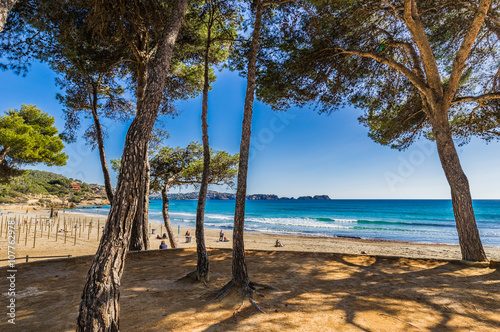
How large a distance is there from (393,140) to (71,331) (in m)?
9.75

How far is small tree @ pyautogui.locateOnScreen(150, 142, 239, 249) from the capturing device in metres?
10.2

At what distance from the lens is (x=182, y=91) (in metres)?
8.02

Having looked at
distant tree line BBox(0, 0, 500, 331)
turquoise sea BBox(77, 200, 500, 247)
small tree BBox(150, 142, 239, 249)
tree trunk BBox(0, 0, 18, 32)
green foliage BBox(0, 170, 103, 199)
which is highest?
distant tree line BBox(0, 0, 500, 331)

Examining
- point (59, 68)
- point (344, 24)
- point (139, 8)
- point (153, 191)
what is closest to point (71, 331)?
point (139, 8)

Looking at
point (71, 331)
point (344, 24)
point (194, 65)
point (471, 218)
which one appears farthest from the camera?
point (194, 65)

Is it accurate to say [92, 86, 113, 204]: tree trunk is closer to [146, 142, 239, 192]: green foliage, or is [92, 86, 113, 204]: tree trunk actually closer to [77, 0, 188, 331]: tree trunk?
[146, 142, 239, 192]: green foliage

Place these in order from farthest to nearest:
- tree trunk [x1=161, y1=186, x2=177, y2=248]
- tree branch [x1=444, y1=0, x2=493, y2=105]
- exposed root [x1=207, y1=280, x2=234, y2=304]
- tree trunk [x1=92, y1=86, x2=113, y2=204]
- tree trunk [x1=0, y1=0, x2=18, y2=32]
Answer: tree trunk [x1=161, y1=186, x2=177, y2=248]
tree trunk [x1=92, y1=86, x2=113, y2=204]
tree branch [x1=444, y1=0, x2=493, y2=105]
exposed root [x1=207, y1=280, x2=234, y2=304]
tree trunk [x1=0, y1=0, x2=18, y2=32]

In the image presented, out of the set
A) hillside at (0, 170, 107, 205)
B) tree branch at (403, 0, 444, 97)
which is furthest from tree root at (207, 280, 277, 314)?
hillside at (0, 170, 107, 205)

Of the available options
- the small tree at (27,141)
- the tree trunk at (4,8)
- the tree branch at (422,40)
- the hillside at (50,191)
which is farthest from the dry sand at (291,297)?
the hillside at (50,191)

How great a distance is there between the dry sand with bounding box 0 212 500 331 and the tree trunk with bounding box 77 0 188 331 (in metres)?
0.75

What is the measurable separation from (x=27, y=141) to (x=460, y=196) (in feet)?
60.0

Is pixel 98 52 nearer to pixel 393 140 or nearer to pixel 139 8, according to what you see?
pixel 139 8

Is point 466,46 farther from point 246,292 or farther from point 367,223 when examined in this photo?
point 367,223

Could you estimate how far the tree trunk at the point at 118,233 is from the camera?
5.75 ft
